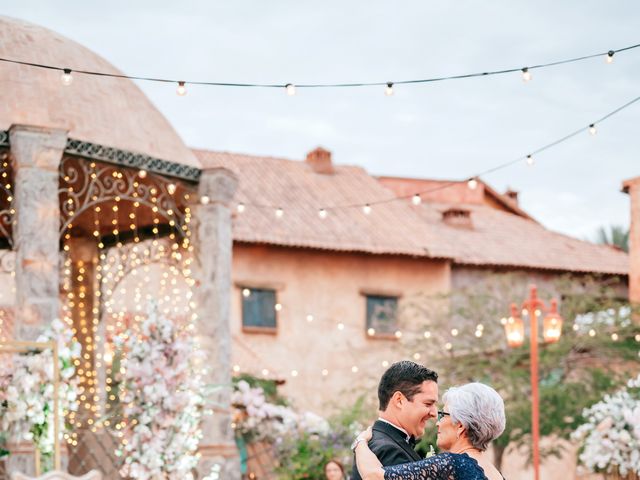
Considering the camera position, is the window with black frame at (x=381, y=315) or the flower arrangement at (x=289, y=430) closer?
the flower arrangement at (x=289, y=430)

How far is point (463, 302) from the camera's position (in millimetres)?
25953

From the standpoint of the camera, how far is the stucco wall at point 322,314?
27.2m

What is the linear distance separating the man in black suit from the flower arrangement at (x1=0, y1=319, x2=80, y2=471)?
7.81 m

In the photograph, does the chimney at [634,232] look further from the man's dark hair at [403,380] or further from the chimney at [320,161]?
the man's dark hair at [403,380]

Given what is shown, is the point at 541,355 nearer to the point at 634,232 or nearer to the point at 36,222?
the point at 634,232

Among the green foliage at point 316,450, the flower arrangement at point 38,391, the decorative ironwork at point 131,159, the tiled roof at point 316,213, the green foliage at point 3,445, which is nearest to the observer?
the flower arrangement at point 38,391

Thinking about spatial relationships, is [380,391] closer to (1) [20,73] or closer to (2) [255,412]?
(1) [20,73]

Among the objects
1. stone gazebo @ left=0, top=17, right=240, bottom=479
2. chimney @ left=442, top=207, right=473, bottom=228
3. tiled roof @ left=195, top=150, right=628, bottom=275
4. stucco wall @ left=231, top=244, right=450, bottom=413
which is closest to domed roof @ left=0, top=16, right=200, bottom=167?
stone gazebo @ left=0, top=17, right=240, bottom=479

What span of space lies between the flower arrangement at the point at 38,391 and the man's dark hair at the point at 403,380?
7833 millimetres

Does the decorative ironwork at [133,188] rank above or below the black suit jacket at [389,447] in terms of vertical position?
above

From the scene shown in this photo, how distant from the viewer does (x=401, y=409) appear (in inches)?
200

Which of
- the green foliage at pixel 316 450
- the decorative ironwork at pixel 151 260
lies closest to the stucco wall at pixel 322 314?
the green foliage at pixel 316 450

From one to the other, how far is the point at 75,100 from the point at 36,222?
2207mm

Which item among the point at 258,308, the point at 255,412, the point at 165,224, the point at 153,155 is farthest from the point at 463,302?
the point at 153,155
